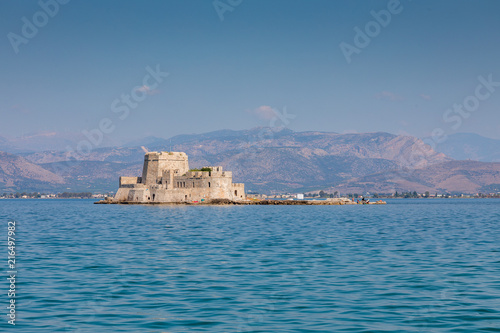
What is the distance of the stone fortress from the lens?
107875 millimetres

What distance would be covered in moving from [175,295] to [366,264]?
32.7 ft

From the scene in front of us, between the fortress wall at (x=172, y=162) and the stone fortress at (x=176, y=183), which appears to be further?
the fortress wall at (x=172, y=162)

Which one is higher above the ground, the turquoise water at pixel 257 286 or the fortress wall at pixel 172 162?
the fortress wall at pixel 172 162

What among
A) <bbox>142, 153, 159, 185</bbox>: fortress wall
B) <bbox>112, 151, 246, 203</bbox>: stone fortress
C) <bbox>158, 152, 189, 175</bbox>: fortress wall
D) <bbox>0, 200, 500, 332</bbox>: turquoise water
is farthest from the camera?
<bbox>158, 152, 189, 175</bbox>: fortress wall

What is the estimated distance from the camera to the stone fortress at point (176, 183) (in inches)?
4247

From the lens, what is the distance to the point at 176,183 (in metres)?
109

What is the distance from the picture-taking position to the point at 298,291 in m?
20.3
